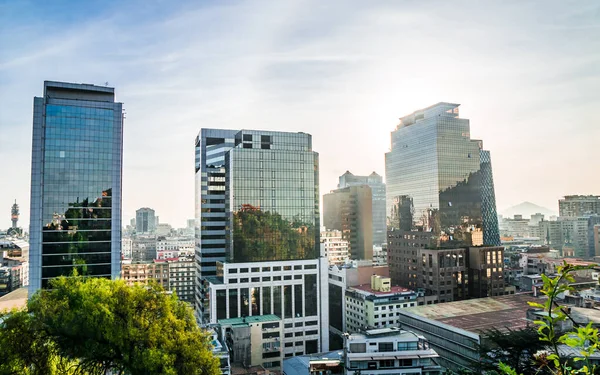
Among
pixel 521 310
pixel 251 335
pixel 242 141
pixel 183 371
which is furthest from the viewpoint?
pixel 242 141

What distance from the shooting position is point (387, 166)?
106 meters

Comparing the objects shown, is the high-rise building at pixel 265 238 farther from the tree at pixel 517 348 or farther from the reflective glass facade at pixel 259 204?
the tree at pixel 517 348

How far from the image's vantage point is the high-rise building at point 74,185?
50141mm

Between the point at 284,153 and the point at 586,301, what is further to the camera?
the point at 284,153

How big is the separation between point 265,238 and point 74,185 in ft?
79.9

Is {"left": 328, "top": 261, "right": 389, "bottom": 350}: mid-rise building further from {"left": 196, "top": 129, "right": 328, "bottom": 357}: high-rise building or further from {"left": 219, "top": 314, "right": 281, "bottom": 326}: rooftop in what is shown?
{"left": 219, "top": 314, "right": 281, "bottom": 326}: rooftop

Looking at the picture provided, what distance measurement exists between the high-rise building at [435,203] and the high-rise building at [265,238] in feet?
Result: 82.5

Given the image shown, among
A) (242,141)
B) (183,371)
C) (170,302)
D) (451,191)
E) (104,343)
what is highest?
(242,141)

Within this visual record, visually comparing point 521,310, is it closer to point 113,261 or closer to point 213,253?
point 213,253

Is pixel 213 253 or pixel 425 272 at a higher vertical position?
pixel 213 253

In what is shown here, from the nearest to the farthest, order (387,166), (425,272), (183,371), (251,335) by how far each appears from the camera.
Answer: (183,371) → (251,335) → (425,272) → (387,166)

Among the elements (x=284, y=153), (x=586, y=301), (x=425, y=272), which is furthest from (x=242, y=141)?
(x=586, y=301)

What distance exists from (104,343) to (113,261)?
37499 mm

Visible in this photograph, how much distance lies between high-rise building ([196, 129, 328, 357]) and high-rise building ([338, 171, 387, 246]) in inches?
4667
